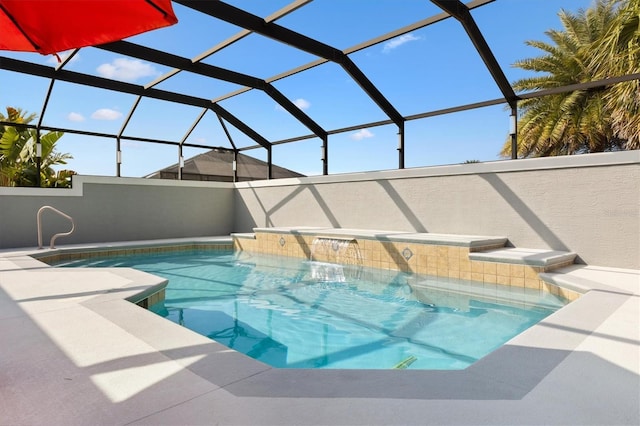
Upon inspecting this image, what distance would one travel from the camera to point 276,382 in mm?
2086

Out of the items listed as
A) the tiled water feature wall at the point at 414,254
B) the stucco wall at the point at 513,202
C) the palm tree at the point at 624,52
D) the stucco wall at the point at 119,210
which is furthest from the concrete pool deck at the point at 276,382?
the stucco wall at the point at 119,210

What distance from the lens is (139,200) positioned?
11242 millimetres

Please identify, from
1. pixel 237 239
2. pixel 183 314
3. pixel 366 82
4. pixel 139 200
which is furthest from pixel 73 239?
pixel 366 82

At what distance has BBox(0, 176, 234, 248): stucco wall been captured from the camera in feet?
30.7

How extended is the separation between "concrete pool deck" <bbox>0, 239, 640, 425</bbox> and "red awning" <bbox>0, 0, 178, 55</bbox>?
1943 millimetres

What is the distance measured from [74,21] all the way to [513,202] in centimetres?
687

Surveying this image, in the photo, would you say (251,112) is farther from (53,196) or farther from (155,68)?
(53,196)

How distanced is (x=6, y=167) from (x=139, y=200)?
6.04 meters

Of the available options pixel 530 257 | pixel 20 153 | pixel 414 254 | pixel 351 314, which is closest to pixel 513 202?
pixel 530 257

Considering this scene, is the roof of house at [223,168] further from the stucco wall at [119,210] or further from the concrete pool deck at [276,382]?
the concrete pool deck at [276,382]

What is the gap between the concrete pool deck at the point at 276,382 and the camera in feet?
5.78

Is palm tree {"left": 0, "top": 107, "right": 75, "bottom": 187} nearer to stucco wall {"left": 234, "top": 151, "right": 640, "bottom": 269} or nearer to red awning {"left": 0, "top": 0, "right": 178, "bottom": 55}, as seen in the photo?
stucco wall {"left": 234, "top": 151, "right": 640, "bottom": 269}

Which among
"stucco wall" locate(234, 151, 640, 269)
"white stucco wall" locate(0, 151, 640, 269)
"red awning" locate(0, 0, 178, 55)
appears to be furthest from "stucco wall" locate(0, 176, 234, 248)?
"red awning" locate(0, 0, 178, 55)

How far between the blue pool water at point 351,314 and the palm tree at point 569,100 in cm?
1077
